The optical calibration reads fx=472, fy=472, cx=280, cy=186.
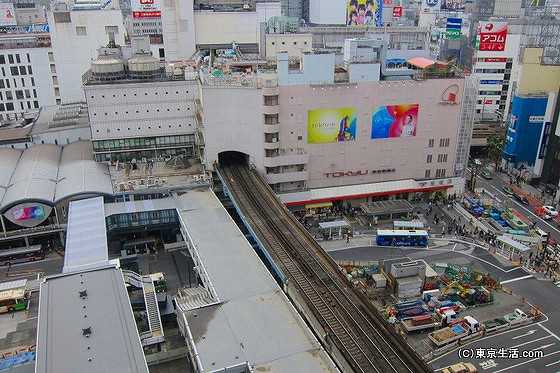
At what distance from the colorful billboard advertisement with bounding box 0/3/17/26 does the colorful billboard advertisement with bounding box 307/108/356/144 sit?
324 feet

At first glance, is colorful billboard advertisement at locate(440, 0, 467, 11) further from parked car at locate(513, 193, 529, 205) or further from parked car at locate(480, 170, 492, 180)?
parked car at locate(513, 193, 529, 205)

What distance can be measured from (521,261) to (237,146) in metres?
36.2

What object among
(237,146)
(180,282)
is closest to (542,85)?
(237,146)

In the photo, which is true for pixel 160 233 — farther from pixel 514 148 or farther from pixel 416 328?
pixel 514 148

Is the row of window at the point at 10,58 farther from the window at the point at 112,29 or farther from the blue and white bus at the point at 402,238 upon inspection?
the blue and white bus at the point at 402,238

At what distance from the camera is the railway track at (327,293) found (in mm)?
32250

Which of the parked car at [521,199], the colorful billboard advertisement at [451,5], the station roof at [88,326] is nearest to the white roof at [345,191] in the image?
the parked car at [521,199]

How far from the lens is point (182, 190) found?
58.5m

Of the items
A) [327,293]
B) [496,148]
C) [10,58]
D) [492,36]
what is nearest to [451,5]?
[492,36]

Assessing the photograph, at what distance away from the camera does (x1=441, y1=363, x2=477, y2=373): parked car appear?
1438 inches

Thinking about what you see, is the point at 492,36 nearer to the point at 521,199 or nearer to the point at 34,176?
the point at 521,199

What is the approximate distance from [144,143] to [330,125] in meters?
25.8

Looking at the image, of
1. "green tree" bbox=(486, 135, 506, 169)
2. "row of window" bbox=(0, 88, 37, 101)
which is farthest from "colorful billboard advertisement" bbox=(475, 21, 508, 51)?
"row of window" bbox=(0, 88, 37, 101)

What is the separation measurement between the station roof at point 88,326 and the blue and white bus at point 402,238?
30.3 metres
